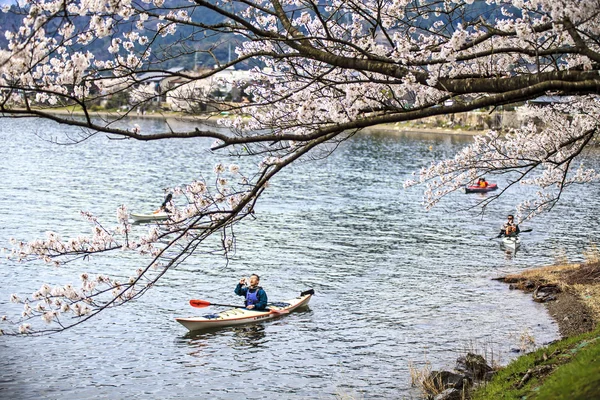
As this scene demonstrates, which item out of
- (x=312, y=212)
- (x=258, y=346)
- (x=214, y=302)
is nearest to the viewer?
(x=258, y=346)

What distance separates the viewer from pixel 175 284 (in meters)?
21.9

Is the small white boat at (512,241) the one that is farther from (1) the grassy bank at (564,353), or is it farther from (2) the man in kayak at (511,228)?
(1) the grassy bank at (564,353)

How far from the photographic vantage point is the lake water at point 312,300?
1475 cm

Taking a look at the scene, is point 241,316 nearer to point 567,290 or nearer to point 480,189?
point 567,290

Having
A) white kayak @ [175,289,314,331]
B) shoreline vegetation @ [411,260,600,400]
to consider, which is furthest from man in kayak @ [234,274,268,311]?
shoreline vegetation @ [411,260,600,400]

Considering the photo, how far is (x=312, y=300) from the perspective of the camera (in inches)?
812

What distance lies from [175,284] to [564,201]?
26074 mm

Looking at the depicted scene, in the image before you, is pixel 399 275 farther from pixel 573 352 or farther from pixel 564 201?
pixel 564 201

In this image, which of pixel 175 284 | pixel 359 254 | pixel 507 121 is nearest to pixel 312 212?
pixel 359 254

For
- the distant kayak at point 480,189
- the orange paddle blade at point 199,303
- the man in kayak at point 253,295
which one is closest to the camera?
the orange paddle blade at point 199,303

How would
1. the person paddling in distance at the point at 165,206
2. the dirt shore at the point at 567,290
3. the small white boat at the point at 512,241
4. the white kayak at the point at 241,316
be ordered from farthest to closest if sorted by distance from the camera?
the small white boat at the point at 512,241 → the white kayak at the point at 241,316 → the dirt shore at the point at 567,290 → the person paddling in distance at the point at 165,206

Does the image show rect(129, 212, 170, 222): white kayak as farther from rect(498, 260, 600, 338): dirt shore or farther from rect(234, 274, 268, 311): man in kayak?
rect(498, 260, 600, 338): dirt shore

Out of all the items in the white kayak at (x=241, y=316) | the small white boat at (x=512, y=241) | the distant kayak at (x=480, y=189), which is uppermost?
the distant kayak at (x=480, y=189)

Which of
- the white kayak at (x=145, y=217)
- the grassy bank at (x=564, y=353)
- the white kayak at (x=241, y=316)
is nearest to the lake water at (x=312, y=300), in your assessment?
the white kayak at (x=241, y=316)
